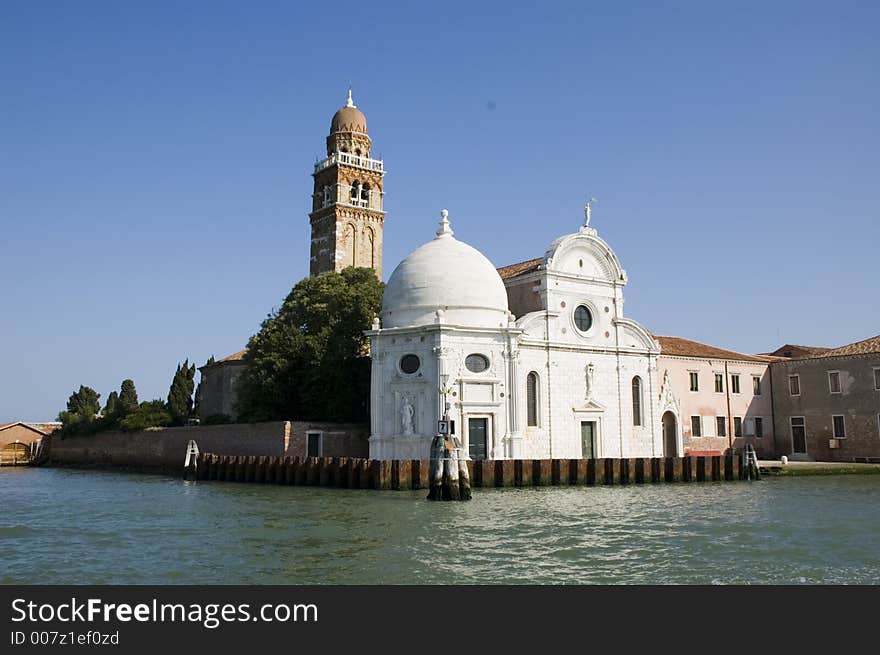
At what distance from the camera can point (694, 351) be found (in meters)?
45.6

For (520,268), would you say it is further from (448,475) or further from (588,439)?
(448,475)

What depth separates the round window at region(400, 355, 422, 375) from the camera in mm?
34500

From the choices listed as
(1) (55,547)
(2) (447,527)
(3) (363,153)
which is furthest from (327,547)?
(3) (363,153)

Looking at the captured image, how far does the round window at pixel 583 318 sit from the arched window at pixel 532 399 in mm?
3594

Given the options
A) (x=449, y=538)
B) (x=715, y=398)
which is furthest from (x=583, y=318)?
(x=449, y=538)

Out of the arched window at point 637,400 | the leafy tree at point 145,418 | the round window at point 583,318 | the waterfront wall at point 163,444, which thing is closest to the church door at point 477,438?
the round window at point 583,318

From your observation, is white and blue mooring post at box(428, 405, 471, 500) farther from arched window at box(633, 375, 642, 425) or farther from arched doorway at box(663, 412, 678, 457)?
arched doorway at box(663, 412, 678, 457)

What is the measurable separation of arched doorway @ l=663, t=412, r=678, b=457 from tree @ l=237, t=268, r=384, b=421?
1538cm
